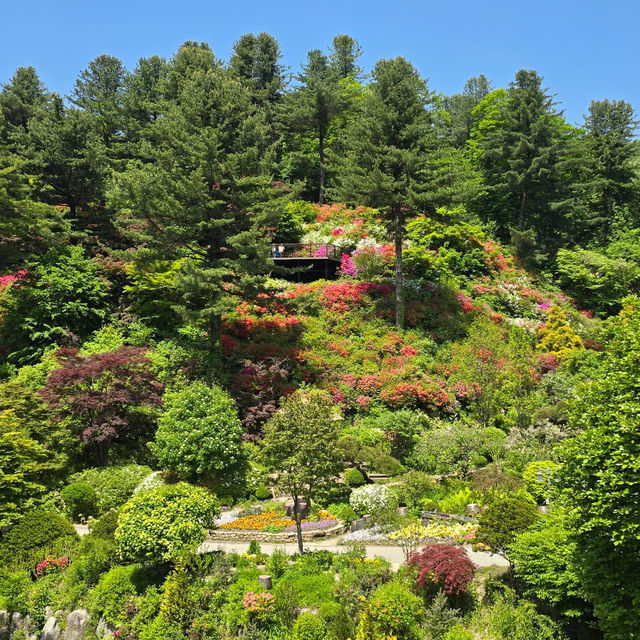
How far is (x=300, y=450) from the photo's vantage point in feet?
44.9

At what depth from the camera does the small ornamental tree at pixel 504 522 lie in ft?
37.5

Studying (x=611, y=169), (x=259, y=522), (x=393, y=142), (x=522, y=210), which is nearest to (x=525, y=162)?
(x=522, y=210)

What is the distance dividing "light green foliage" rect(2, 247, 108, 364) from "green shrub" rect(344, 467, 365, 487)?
48.1ft

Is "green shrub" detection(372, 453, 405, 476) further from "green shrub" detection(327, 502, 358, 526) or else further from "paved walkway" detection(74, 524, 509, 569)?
"paved walkway" detection(74, 524, 509, 569)

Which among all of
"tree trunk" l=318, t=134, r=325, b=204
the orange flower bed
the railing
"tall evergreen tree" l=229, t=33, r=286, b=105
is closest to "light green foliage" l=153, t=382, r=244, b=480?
the orange flower bed

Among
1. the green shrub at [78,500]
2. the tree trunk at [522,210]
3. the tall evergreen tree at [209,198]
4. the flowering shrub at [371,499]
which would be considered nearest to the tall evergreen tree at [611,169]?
the tree trunk at [522,210]

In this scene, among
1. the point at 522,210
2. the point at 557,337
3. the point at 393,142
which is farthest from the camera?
the point at 522,210

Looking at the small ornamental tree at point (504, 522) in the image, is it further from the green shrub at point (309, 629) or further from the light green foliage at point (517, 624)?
the green shrub at point (309, 629)

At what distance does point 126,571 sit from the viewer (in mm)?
13672

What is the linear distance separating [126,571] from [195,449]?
12.5 ft

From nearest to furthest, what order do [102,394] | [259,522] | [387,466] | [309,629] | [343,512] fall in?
[309,629], [259,522], [343,512], [387,466], [102,394]

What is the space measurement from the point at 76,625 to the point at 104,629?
93 centimetres

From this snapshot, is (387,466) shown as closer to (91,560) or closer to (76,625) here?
(91,560)

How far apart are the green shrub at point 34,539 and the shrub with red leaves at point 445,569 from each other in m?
10.3
